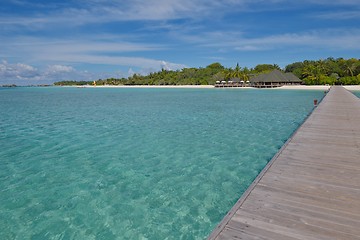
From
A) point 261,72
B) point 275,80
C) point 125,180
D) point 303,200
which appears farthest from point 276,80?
point 303,200

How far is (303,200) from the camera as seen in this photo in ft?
13.9

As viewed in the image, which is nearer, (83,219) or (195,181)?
(83,219)

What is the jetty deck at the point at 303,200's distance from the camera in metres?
3.35

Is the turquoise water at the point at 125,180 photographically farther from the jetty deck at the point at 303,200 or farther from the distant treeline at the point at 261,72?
the distant treeline at the point at 261,72

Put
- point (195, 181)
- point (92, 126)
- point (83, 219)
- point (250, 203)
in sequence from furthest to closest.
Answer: point (92, 126) < point (195, 181) < point (83, 219) < point (250, 203)

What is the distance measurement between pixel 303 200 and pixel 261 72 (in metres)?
94.8

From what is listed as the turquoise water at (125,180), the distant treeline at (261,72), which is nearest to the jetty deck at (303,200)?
the turquoise water at (125,180)

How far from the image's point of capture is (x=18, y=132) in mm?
14172

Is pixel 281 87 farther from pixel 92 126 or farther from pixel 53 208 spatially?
pixel 53 208

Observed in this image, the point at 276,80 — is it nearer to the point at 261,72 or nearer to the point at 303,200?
the point at 261,72

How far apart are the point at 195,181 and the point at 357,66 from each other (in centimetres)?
8549

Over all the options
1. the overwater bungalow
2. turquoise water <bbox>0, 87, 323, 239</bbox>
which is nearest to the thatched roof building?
the overwater bungalow

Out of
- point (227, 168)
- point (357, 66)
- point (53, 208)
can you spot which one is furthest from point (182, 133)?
point (357, 66)

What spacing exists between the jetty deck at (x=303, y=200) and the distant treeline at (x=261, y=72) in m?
69.3
